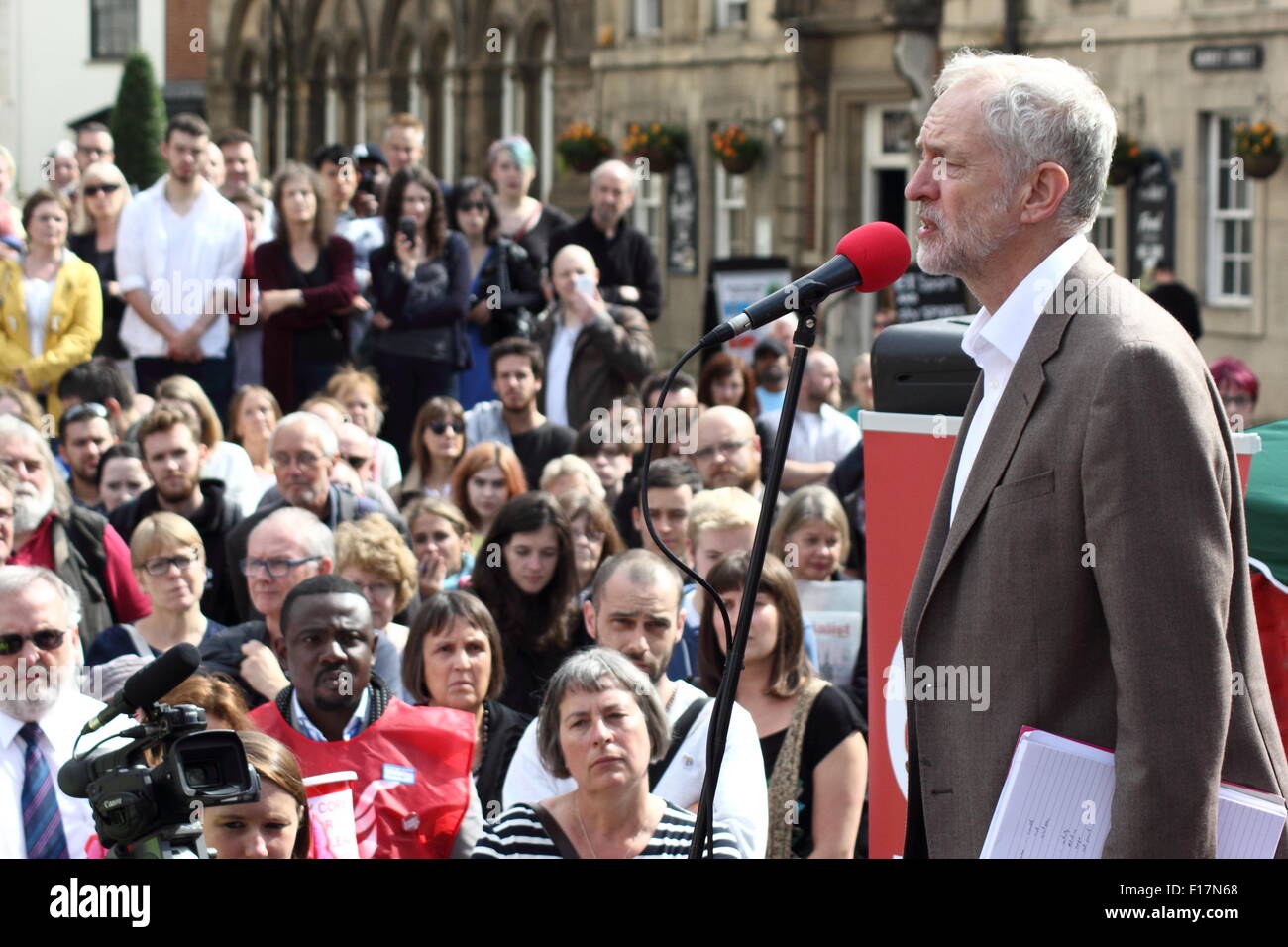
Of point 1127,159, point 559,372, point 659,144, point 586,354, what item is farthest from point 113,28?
point 586,354

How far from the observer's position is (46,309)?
9.72 m

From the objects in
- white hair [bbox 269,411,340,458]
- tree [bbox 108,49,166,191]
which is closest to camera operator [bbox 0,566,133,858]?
white hair [bbox 269,411,340,458]

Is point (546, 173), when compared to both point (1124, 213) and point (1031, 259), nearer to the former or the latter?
point (1124, 213)

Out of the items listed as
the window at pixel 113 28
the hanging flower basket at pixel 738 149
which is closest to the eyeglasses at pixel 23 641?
the hanging flower basket at pixel 738 149

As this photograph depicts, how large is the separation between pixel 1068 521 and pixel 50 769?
2.92 meters

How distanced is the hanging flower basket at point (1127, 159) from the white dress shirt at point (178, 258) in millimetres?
11344

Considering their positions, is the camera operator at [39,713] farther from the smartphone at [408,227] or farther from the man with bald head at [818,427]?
the smartphone at [408,227]

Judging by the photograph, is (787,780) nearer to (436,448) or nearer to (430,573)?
(430,573)

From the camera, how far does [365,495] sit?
777 centimetres

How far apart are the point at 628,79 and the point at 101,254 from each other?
1650 centimetres

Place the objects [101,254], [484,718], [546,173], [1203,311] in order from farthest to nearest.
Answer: [546,173] → [1203,311] → [101,254] → [484,718]

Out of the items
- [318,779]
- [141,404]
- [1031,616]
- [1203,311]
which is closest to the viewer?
[1031,616]

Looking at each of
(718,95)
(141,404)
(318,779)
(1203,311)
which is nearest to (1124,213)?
(1203,311)

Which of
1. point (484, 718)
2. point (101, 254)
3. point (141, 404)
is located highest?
point (101, 254)
